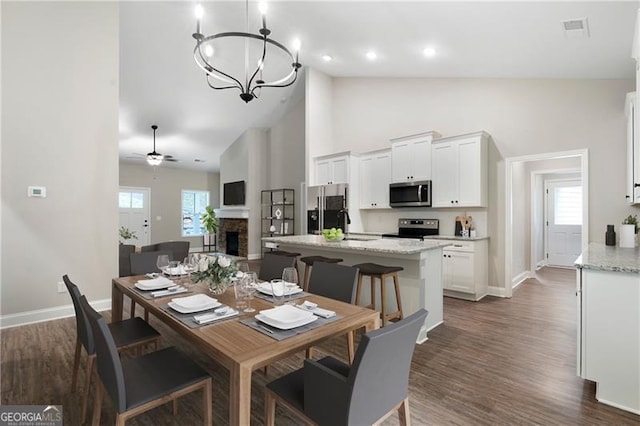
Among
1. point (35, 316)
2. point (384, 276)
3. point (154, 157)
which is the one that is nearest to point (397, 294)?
point (384, 276)

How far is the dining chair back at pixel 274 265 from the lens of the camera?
272 centimetres

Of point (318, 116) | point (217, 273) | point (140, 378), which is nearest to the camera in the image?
point (140, 378)

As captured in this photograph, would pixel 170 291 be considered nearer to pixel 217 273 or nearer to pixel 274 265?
pixel 217 273

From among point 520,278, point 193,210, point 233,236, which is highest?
point 193,210

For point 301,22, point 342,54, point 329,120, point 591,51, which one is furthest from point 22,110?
point 591,51

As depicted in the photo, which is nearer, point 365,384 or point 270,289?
point 365,384

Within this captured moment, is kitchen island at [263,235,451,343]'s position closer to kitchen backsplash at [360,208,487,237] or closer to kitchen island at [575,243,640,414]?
kitchen island at [575,243,640,414]

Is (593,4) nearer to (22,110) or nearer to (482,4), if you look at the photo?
(482,4)

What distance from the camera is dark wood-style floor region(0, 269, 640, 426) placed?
1.95 meters

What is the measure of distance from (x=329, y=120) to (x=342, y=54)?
5.28ft

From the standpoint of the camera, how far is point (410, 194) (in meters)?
5.29

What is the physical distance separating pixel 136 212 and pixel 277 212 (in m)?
5.01

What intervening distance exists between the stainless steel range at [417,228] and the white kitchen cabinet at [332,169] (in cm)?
130

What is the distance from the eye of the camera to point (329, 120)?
6781mm
